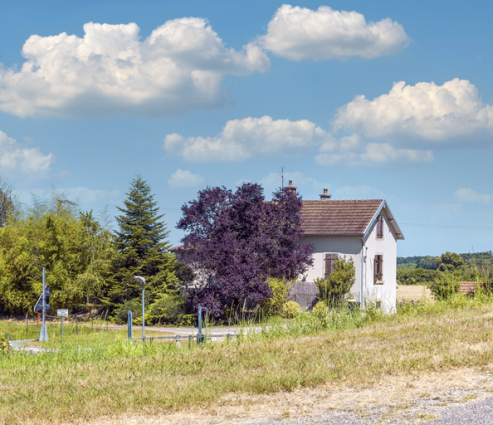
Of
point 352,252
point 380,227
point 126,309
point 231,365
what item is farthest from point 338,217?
point 231,365

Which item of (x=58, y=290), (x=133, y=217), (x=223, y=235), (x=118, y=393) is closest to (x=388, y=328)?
(x=118, y=393)

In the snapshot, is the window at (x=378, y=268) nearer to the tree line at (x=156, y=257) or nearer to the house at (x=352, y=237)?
the house at (x=352, y=237)

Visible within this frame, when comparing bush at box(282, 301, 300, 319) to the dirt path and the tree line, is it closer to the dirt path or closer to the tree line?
the tree line

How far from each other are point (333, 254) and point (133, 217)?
14.1 metres

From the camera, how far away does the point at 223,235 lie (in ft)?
97.0

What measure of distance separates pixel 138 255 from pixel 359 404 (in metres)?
31.6

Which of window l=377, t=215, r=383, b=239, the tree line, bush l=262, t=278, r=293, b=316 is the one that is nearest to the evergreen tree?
the tree line

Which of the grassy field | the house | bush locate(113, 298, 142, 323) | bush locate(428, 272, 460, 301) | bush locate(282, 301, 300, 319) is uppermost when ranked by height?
the house

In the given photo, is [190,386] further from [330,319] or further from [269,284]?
[269,284]

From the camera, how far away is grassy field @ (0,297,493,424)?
655 cm

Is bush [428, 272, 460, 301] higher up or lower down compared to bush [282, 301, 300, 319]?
higher up

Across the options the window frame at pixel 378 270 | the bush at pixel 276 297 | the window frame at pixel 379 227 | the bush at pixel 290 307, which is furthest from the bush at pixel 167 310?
the window frame at pixel 379 227

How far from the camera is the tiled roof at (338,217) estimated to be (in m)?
32.9

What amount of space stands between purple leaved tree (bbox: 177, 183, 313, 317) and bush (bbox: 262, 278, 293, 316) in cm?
59
